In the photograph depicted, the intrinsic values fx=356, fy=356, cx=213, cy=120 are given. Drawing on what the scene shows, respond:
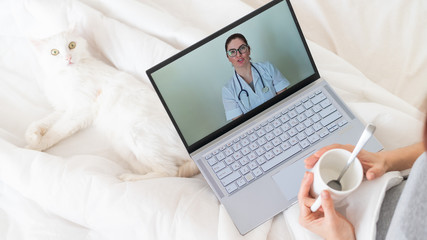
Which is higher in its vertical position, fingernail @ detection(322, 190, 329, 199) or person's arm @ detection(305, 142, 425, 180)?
fingernail @ detection(322, 190, 329, 199)

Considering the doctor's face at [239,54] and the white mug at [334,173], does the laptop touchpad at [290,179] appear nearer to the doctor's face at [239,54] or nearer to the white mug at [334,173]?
the white mug at [334,173]

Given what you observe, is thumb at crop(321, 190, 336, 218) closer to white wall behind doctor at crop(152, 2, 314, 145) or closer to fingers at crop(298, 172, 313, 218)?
fingers at crop(298, 172, 313, 218)

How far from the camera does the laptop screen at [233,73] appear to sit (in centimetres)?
83

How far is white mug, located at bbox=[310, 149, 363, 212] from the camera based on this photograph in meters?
0.61

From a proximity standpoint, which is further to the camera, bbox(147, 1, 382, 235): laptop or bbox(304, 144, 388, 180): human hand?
bbox(147, 1, 382, 235): laptop

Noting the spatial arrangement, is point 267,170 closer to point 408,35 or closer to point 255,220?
point 255,220

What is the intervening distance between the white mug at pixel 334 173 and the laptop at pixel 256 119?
18cm

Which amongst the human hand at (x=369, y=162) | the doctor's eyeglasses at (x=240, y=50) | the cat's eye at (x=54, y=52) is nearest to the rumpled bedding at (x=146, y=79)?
the human hand at (x=369, y=162)

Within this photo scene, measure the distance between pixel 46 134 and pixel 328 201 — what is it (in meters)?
0.83

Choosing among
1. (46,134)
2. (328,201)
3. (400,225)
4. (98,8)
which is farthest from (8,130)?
(400,225)

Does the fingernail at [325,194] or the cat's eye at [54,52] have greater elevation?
the cat's eye at [54,52]

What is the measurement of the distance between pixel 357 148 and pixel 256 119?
384mm

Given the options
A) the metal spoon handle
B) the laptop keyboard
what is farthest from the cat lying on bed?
the metal spoon handle

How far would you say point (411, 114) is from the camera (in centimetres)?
96
